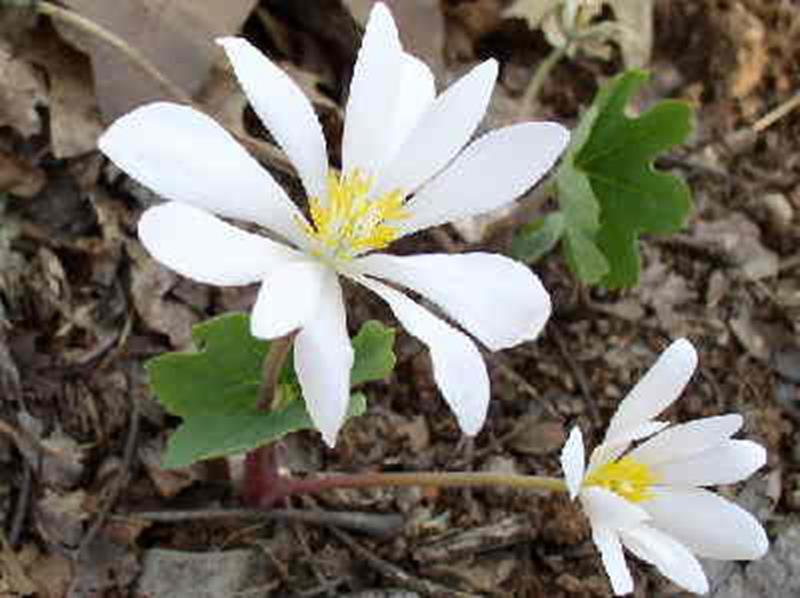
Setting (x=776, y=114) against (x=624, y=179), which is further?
(x=776, y=114)

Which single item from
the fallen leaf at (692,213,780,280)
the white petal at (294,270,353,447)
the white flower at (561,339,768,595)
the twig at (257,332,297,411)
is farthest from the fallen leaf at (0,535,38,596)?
the fallen leaf at (692,213,780,280)

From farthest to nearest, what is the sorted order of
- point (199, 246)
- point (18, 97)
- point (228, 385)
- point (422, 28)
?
point (422, 28) → point (18, 97) → point (228, 385) → point (199, 246)

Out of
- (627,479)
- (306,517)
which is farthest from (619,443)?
(306,517)

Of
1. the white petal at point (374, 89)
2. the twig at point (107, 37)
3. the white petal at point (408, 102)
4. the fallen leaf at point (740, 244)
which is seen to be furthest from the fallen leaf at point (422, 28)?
the white petal at point (374, 89)

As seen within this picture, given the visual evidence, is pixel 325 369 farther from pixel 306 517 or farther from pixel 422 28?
pixel 422 28

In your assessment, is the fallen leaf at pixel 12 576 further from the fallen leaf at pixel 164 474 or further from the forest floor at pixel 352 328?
the fallen leaf at pixel 164 474

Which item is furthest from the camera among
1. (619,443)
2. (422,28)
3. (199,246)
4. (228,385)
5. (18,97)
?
(422,28)
